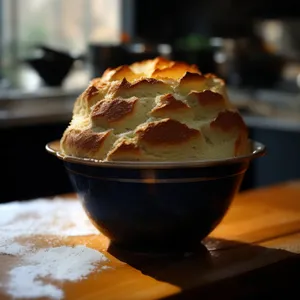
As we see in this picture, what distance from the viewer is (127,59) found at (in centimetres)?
223

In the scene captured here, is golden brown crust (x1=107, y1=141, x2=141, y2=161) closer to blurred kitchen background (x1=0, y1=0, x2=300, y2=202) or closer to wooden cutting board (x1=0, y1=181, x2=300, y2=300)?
wooden cutting board (x1=0, y1=181, x2=300, y2=300)

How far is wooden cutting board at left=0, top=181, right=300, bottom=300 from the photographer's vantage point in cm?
76

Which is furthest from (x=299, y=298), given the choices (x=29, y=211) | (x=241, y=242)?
(x=29, y=211)

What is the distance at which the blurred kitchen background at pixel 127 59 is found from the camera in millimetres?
2145

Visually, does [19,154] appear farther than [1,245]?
Yes

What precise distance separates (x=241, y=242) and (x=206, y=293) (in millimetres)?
198

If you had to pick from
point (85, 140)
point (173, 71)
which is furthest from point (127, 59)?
point (85, 140)

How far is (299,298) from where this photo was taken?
90 centimetres

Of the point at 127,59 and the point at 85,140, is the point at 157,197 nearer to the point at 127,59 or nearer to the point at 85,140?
the point at 85,140

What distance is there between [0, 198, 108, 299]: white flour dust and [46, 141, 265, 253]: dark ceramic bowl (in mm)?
56

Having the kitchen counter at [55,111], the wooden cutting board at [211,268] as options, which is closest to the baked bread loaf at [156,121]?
the wooden cutting board at [211,268]

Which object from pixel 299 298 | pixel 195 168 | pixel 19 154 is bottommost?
pixel 19 154

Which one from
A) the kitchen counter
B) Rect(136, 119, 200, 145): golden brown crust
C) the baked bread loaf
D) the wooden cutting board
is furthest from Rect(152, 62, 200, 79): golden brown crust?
the kitchen counter

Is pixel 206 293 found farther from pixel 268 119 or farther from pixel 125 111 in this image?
pixel 268 119
